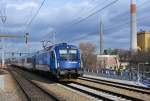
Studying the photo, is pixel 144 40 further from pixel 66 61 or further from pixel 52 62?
pixel 66 61

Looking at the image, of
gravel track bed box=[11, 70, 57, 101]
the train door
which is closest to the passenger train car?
the train door

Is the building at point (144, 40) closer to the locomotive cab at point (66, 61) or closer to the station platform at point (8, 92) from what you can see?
the locomotive cab at point (66, 61)

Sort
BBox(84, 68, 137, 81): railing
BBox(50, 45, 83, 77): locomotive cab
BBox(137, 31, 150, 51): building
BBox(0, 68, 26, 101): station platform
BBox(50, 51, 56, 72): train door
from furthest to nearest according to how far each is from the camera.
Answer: BBox(137, 31, 150, 51): building → BBox(84, 68, 137, 81): railing → BBox(50, 51, 56, 72): train door → BBox(50, 45, 83, 77): locomotive cab → BBox(0, 68, 26, 101): station platform

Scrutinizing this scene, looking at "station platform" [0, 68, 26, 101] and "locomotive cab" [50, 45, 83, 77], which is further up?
"locomotive cab" [50, 45, 83, 77]

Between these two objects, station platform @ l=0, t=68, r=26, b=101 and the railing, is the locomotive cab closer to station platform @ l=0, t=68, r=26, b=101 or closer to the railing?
station platform @ l=0, t=68, r=26, b=101

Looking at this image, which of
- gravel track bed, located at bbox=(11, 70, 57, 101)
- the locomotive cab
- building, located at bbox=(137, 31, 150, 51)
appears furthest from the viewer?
building, located at bbox=(137, 31, 150, 51)

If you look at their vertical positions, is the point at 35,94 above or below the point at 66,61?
below

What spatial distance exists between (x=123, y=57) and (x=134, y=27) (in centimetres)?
1685

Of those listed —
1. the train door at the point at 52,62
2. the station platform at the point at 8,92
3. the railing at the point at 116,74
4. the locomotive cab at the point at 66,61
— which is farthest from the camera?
the railing at the point at 116,74

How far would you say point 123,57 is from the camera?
128250 mm

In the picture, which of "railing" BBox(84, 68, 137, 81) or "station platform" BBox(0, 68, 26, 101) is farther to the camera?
"railing" BBox(84, 68, 137, 81)

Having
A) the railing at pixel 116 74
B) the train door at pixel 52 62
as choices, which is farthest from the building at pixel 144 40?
the train door at pixel 52 62

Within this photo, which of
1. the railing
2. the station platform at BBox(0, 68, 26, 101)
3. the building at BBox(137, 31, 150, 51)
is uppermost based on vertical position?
the building at BBox(137, 31, 150, 51)

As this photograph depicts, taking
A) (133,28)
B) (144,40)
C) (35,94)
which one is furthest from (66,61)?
(144,40)
